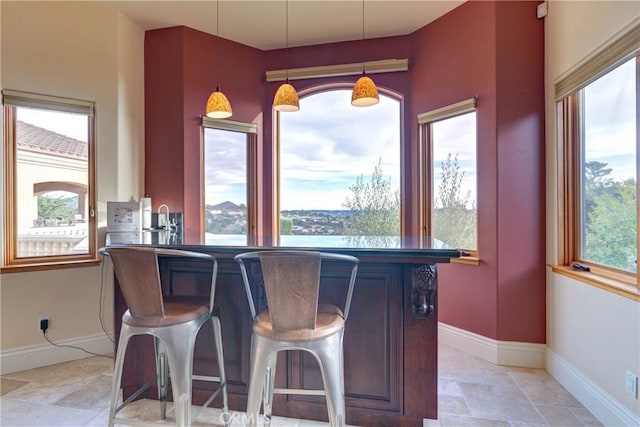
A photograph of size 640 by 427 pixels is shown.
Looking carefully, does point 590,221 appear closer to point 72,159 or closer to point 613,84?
point 613,84

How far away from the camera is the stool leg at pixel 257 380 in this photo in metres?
1.45

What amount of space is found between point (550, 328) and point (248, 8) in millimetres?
3725

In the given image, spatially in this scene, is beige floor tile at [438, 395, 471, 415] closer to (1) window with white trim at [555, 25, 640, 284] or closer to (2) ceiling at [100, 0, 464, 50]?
(1) window with white trim at [555, 25, 640, 284]

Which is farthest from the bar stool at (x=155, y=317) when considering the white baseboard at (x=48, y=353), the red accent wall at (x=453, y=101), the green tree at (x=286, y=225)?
the green tree at (x=286, y=225)

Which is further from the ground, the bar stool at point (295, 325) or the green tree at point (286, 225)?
the green tree at point (286, 225)

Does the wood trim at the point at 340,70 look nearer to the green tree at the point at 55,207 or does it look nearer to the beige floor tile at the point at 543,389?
the green tree at the point at 55,207

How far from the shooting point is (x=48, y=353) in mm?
2859

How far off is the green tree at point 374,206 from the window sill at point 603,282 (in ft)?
5.17

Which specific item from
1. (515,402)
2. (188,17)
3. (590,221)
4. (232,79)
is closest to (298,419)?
(515,402)

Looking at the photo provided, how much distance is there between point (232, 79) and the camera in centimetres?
374

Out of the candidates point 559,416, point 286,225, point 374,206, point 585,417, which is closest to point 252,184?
point 286,225

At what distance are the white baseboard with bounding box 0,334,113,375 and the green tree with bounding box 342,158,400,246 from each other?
2603 millimetres

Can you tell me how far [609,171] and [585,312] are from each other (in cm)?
90

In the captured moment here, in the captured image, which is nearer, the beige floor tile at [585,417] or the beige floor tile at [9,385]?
the beige floor tile at [585,417]
